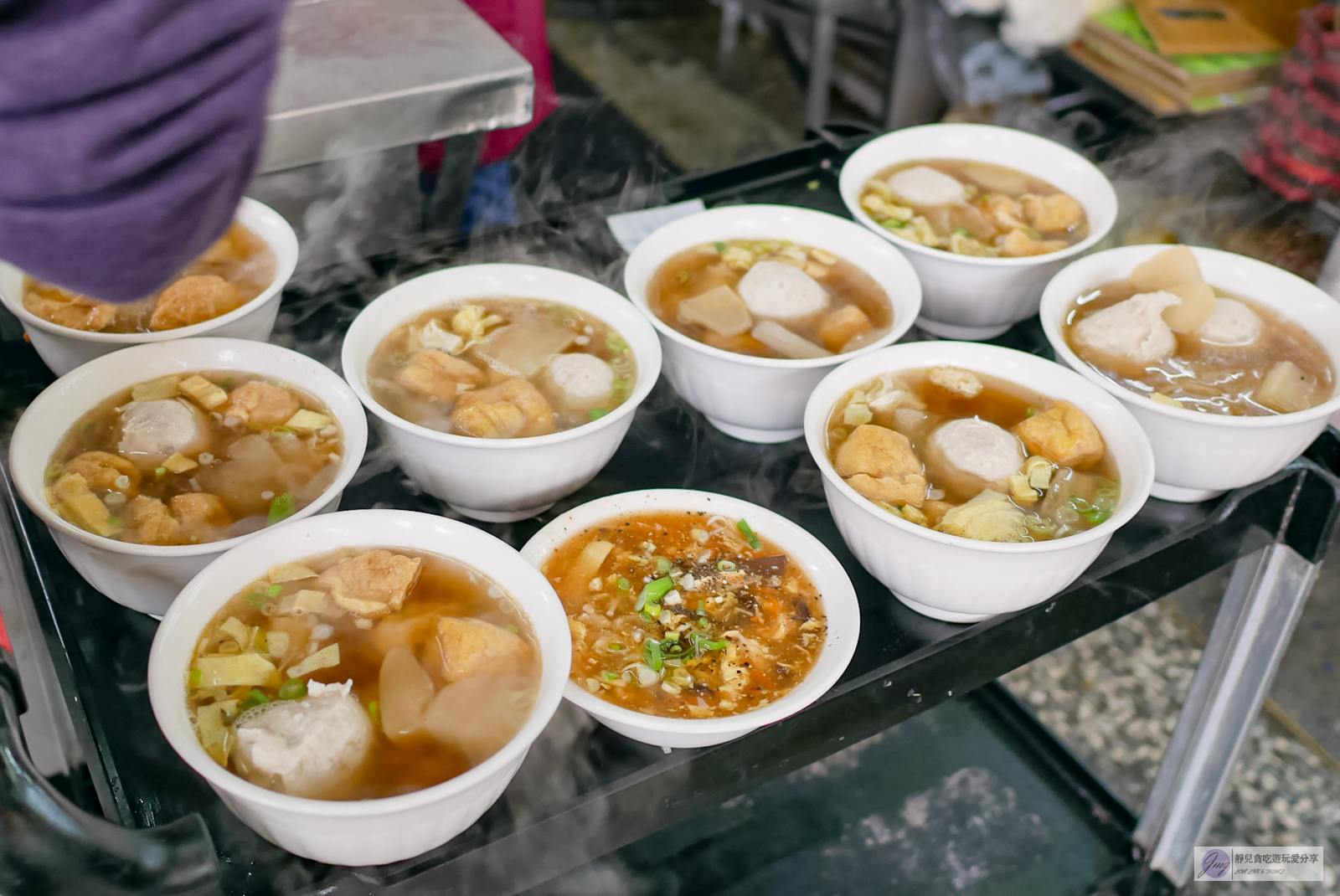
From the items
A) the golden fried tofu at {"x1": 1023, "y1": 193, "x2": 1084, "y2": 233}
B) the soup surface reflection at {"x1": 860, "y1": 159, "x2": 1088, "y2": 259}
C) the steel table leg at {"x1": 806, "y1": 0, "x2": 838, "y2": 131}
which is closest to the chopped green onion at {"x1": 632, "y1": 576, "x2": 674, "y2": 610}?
the soup surface reflection at {"x1": 860, "y1": 159, "x2": 1088, "y2": 259}

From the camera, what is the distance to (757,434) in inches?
71.6

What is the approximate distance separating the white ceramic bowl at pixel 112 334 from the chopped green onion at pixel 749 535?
34.0 inches

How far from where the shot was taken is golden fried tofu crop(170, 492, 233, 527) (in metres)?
1.39

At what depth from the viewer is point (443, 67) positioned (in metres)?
2.28

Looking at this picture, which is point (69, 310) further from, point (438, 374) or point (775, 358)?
point (775, 358)

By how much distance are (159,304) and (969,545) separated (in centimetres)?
137

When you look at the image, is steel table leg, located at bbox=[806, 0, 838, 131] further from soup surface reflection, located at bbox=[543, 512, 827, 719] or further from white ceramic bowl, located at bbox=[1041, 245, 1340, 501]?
soup surface reflection, located at bbox=[543, 512, 827, 719]

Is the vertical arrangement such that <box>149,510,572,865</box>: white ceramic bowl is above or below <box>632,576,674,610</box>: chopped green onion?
above

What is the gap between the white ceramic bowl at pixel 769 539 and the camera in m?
1.24

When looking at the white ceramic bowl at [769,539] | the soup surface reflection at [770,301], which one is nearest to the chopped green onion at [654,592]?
the white ceramic bowl at [769,539]

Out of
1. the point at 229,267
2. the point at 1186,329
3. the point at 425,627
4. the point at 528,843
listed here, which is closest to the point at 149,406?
the point at 229,267

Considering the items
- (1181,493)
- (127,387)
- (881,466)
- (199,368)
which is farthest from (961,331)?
(127,387)

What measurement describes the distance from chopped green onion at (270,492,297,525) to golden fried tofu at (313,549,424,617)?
0.14 metres

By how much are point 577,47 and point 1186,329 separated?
4.98 m
